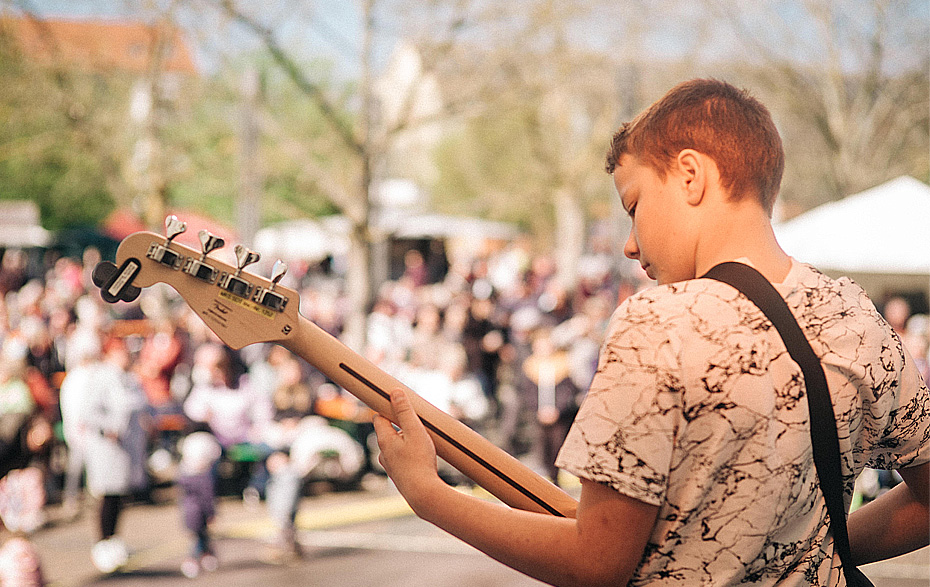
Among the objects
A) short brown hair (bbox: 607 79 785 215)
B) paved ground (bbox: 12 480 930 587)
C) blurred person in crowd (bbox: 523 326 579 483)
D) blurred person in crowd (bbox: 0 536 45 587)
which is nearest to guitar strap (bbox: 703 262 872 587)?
short brown hair (bbox: 607 79 785 215)

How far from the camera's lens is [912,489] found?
1546mm

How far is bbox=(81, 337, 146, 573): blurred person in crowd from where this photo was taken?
23.7 ft

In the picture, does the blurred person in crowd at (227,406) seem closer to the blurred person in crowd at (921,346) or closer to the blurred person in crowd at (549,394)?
the blurred person in crowd at (549,394)

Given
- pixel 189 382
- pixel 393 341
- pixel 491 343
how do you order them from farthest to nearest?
1. pixel 491 343
2. pixel 393 341
3. pixel 189 382

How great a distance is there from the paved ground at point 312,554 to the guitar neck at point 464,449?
537 cm

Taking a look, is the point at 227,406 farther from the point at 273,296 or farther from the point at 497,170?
the point at 497,170

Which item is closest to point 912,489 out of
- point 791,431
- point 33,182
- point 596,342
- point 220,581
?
point 791,431

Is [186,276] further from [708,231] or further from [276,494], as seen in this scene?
[276,494]

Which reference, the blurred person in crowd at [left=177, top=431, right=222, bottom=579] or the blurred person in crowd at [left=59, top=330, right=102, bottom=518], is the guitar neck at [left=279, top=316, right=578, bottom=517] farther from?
the blurred person in crowd at [left=59, top=330, right=102, bottom=518]

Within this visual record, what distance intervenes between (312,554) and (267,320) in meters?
6.37

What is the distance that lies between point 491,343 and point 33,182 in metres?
29.6

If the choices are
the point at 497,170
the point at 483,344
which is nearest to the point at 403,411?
the point at 483,344

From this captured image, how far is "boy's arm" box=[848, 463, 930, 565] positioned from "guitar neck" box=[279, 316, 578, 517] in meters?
0.53

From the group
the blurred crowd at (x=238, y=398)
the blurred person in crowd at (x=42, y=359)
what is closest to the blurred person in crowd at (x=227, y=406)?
the blurred crowd at (x=238, y=398)
